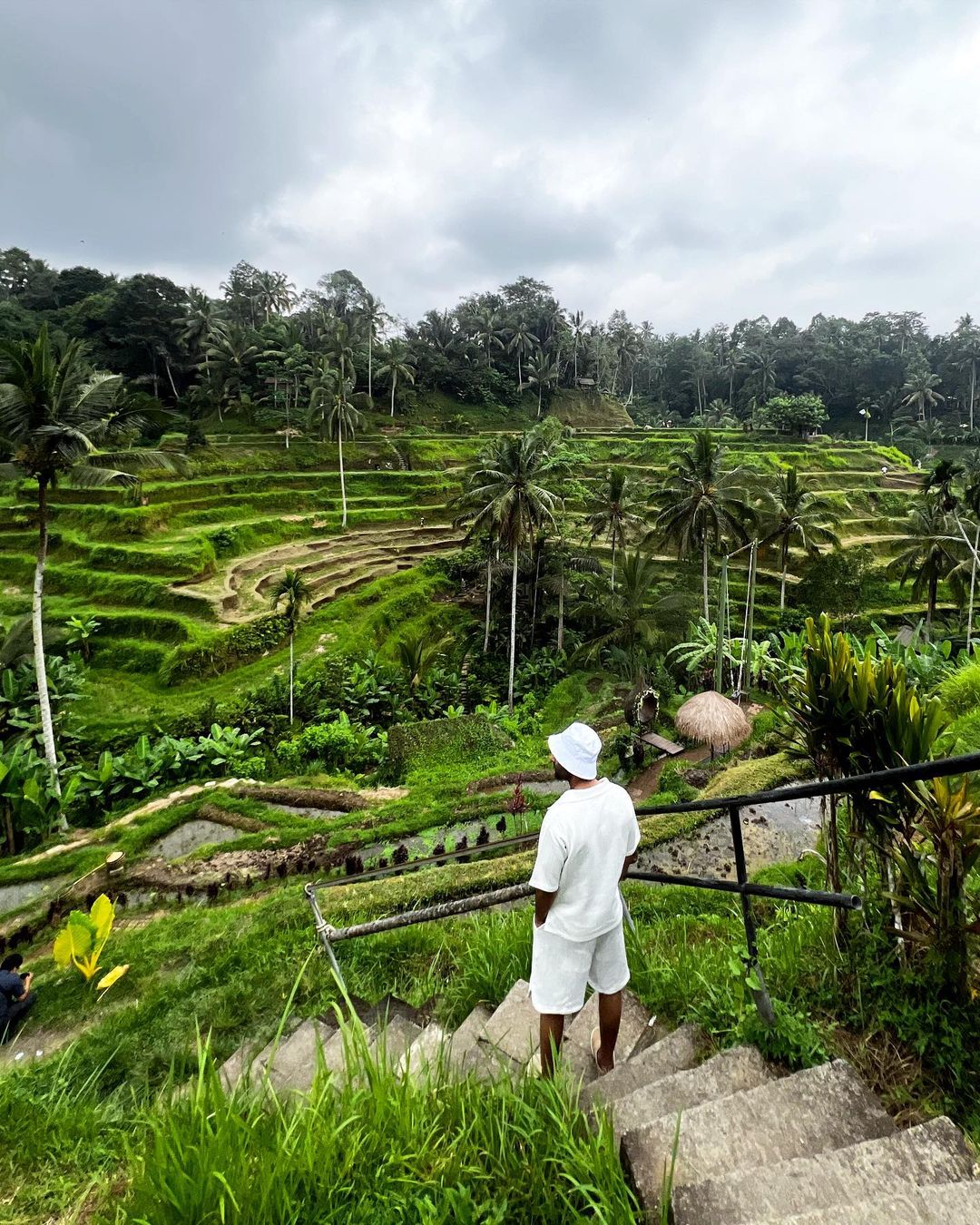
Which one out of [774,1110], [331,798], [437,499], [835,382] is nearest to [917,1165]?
[774,1110]

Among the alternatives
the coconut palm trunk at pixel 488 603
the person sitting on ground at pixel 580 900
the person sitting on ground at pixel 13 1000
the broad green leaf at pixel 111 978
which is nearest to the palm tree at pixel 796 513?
the coconut palm trunk at pixel 488 603

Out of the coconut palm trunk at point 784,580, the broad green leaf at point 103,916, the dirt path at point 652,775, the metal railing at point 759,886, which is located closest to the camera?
the metal railing at point 759,886

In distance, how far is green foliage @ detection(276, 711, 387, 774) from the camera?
15.2 m

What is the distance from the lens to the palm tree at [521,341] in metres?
60.2

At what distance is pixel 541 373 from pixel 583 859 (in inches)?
2350

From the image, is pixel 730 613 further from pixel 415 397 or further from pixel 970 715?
pixel 415 397

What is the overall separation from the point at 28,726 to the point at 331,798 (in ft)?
28.1

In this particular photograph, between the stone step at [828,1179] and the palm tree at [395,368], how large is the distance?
50.1 m

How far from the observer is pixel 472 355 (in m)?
61.8

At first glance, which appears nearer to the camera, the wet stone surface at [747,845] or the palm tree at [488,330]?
the wet stone surface at [747,845]

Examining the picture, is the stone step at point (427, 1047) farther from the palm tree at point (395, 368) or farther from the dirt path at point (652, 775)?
the palm tree at point (395, 368)

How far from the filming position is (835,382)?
7162 cm

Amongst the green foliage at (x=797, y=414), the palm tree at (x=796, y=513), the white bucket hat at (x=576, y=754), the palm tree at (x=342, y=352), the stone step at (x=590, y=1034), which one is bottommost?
the stone step at (x=590, y=1034)

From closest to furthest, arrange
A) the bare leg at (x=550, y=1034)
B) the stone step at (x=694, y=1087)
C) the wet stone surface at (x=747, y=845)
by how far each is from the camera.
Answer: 1. the stone step at (x=694, y=1087)
2. the bare leg at (x=550, y=1034)
3. the wet stone surface at (x=747, y=845)
